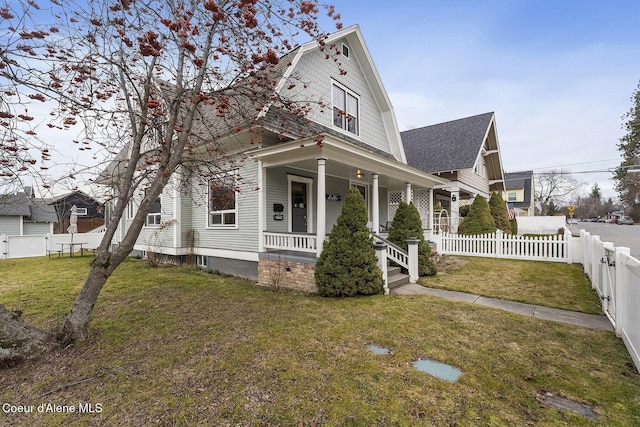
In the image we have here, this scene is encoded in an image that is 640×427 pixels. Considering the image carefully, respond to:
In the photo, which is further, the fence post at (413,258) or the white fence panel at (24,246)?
the white fence panel at (24,246)

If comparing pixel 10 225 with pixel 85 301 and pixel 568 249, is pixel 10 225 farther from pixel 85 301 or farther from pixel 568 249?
pixel 568 249

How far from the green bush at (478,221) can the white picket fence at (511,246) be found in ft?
3.76

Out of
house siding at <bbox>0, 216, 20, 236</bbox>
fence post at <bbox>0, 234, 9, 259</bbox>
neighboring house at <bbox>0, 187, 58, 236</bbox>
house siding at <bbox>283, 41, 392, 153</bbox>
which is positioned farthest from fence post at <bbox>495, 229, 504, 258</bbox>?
house siding at <bbox>0, 216, 20, 236</bbox>

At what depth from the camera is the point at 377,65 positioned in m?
11.6

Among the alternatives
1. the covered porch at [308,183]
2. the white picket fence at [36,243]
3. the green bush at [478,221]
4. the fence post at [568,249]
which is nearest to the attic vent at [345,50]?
the covered porch at [308,183]

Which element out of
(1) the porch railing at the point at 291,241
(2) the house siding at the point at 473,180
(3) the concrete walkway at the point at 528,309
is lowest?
(3) the concrete walkway at the point at 528,309

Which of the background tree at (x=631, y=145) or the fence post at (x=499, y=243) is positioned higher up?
the background tree at (x=631, y=145)

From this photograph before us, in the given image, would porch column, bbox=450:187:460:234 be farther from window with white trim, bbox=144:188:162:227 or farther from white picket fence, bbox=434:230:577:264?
window with white trim, bbox=144:188:162:227

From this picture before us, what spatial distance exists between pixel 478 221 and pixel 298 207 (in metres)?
9.02

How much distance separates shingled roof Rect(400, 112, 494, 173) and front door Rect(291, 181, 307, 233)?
339 inches

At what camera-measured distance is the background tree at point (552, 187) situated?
1966 inches

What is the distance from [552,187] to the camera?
168ft

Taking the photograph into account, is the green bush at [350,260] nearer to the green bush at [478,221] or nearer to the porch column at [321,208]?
the porch column at [321,208]

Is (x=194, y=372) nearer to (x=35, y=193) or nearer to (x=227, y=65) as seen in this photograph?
(x=35, y=193)
